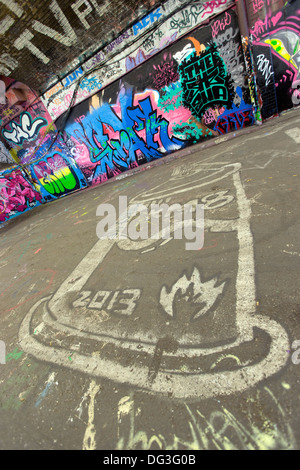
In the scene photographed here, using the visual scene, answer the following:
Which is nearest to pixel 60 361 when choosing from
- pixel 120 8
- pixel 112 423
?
pixel 112 423

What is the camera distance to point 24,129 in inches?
375

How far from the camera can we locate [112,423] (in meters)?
1.47

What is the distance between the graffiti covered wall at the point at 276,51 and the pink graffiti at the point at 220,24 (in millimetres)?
491

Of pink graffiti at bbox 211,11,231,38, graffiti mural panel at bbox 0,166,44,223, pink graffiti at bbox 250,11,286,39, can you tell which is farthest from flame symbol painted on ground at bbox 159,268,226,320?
graffiti mural panel at bbox 0,166,44,223

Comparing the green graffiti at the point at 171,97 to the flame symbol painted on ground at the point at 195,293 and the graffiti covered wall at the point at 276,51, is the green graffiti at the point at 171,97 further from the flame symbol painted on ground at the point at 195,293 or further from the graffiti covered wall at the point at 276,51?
the flame symbol painted on ground at the point at 195,293

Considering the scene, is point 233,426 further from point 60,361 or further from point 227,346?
point 60,361

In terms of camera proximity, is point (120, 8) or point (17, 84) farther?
point (17, 84)

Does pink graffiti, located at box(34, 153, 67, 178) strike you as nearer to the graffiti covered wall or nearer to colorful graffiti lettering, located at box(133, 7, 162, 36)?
colorful graffiti lettering, located at box(133, 7, 162, 36)

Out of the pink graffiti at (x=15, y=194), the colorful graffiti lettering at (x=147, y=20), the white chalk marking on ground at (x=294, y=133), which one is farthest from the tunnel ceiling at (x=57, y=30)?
the white chalk marking on ground at (x=294, y=133)

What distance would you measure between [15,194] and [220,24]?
10.5m

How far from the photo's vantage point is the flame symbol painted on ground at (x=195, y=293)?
200 centimetres

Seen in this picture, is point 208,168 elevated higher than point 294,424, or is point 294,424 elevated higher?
point 208,168

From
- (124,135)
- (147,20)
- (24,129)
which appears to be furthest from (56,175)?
(147,20)

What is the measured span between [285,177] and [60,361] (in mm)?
3762
